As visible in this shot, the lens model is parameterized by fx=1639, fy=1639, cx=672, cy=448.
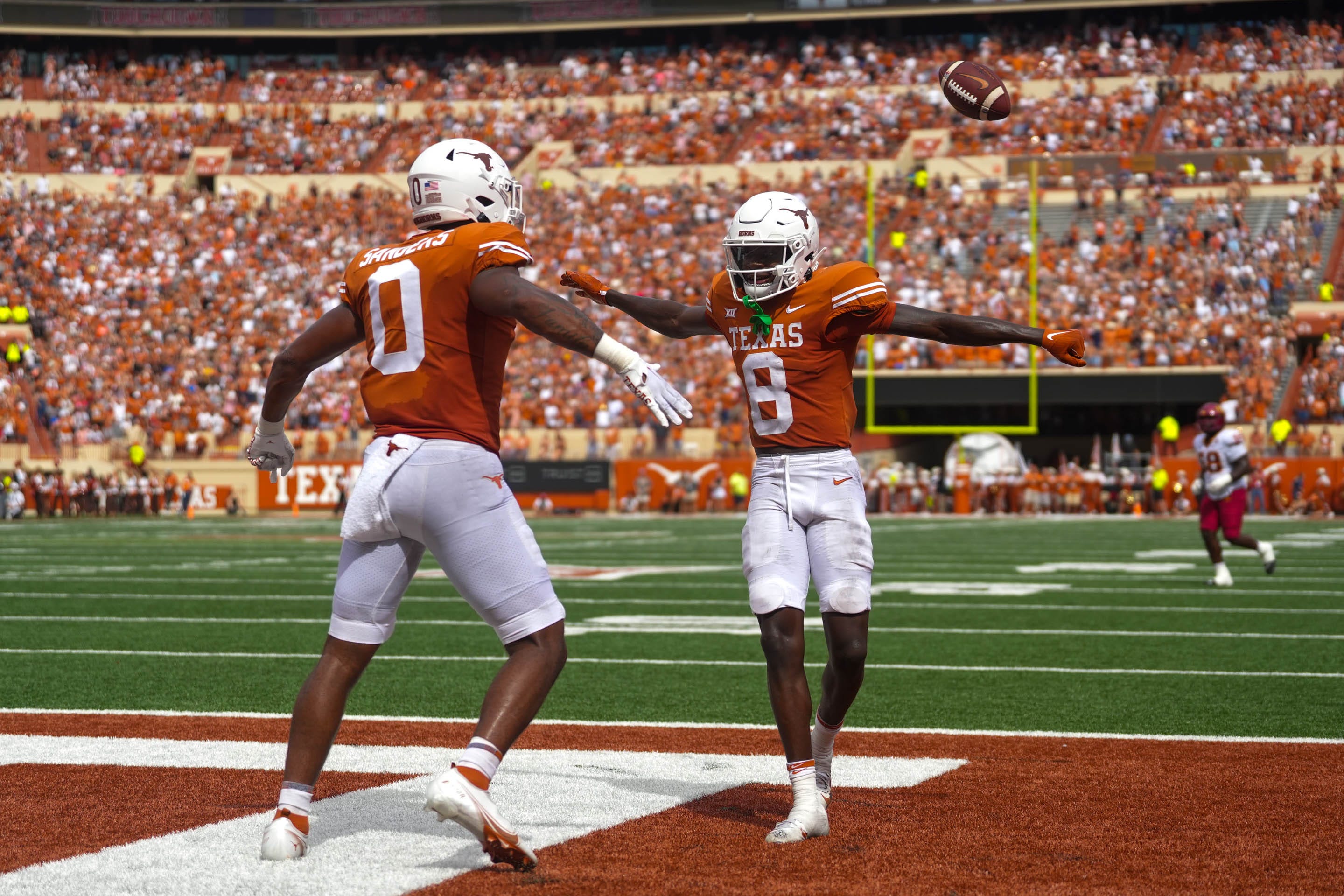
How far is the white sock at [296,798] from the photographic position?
4062 millimetres

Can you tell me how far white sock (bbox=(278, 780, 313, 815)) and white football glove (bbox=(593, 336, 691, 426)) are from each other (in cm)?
129

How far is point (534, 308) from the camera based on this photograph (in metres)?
4.00

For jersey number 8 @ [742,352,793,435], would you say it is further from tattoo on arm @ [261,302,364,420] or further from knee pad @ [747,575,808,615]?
tattoo on arm @ [261,302,364,420]

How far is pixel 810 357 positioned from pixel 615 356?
113 centimetres

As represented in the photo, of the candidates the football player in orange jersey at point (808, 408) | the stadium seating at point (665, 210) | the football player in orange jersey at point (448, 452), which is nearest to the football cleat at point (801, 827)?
the football player in orange jersey at point (808, 408)

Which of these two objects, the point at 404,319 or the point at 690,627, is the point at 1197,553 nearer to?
the point at 690,627

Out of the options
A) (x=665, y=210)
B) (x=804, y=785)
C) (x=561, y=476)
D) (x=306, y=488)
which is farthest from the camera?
(x=665, y=210)

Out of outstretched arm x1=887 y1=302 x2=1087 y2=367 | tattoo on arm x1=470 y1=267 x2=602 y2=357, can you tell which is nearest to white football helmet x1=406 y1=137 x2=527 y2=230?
tattoo on arm x1=470 y1=267 x2=602 y2=357

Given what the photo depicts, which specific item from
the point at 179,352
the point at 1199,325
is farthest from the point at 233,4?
the point at 1199,325

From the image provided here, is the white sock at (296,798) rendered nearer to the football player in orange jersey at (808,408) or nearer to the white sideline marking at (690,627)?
the football player in orange jersey at (808,408)

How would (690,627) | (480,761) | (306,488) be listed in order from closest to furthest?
(480,761) < (690,627) < (306,488)

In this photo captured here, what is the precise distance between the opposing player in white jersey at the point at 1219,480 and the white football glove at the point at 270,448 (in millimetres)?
10436

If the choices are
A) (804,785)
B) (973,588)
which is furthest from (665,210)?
(804,785)

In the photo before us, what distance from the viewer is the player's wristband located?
12.9 feet
